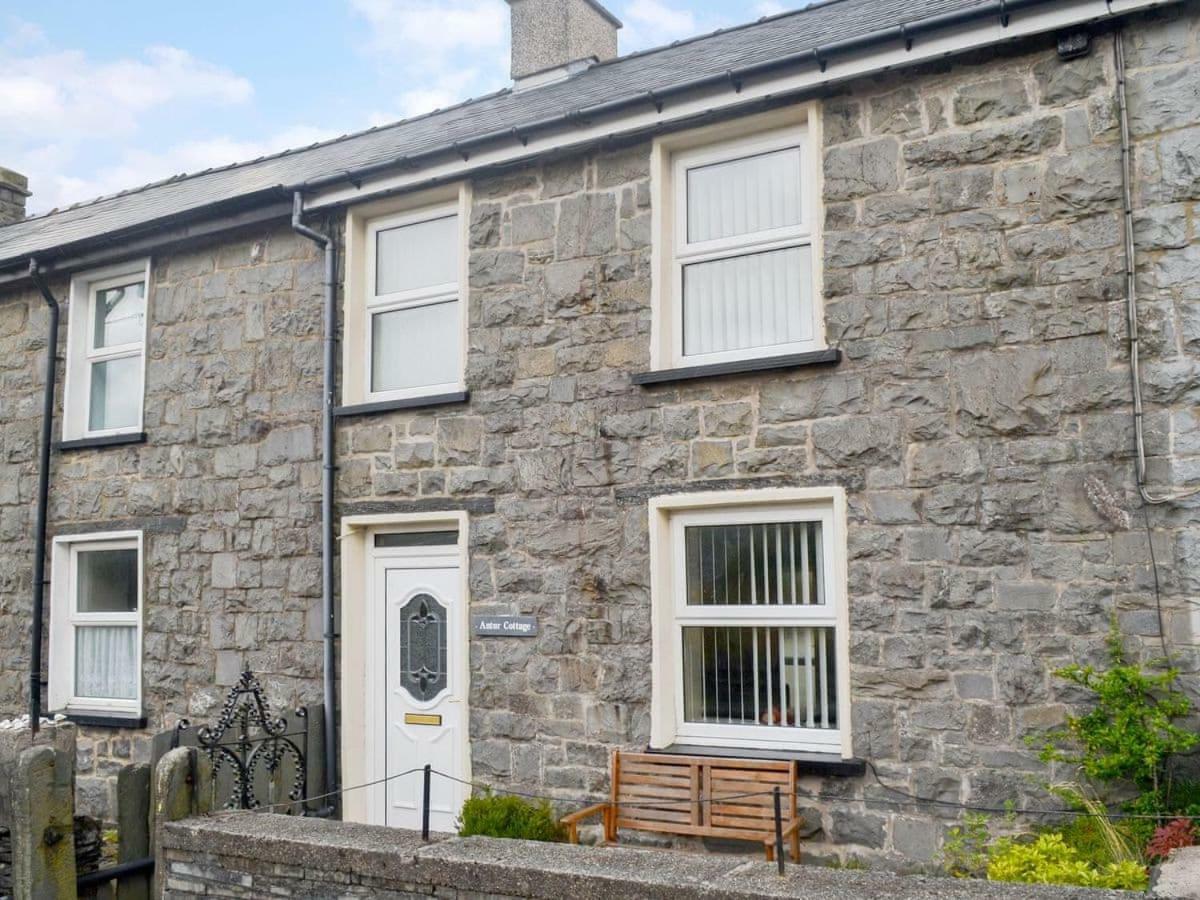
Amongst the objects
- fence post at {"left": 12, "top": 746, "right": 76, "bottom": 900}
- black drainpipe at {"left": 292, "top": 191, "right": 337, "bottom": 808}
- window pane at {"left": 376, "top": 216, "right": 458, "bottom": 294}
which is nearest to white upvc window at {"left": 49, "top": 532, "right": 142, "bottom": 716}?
black drainpipe at {"left": 292, "top": 191, "right": 337, "bottom": 808}

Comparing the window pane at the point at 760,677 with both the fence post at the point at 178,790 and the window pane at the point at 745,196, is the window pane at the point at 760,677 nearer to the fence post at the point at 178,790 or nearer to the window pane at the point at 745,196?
the window pane at the point at 745,196

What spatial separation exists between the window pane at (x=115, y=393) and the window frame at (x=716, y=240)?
5.34 m

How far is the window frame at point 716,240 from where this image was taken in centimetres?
797

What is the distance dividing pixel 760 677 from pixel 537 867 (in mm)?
2751

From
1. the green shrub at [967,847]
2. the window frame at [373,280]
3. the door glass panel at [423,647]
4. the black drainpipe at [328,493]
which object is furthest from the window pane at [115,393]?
the green shrub at [967,847]

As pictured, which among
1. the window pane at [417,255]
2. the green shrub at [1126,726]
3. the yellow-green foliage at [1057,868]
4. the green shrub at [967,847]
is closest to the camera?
the yellow-green foliage at [1057,868]

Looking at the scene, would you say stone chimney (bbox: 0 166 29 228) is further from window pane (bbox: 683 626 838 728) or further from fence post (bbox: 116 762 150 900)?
window pane (bbox: 683 626 838 728)

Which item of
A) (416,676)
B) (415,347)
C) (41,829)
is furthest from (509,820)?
(415,347)

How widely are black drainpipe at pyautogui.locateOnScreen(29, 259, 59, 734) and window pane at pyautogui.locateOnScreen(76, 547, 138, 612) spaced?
0.33 meters

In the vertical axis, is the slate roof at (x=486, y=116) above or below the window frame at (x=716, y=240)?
above

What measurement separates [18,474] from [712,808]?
7679 mm

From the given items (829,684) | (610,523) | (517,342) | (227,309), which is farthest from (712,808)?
(227,309)

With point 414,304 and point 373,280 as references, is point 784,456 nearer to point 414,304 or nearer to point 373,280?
point 414,304

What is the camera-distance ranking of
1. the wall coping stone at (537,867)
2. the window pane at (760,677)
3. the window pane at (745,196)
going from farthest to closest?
1. the window pane at (745,196)
2. the window pane at (760,677)
3. the wall coping stone at (537,867)
